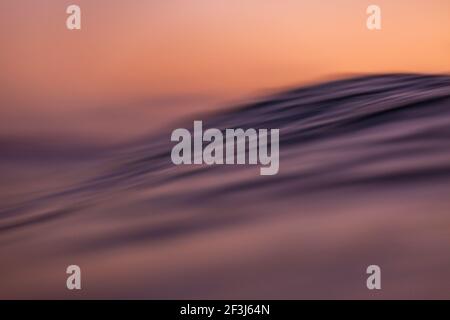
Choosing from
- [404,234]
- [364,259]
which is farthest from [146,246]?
[404,234]

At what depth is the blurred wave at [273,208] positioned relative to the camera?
1.60 metres

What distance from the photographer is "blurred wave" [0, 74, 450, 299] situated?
1.60 m

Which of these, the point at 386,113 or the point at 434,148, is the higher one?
the point at 386,113

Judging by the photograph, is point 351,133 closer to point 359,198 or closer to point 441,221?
point 359,198

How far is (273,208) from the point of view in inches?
68.3

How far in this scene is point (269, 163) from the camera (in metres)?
1.78

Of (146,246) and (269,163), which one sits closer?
(146,246)
